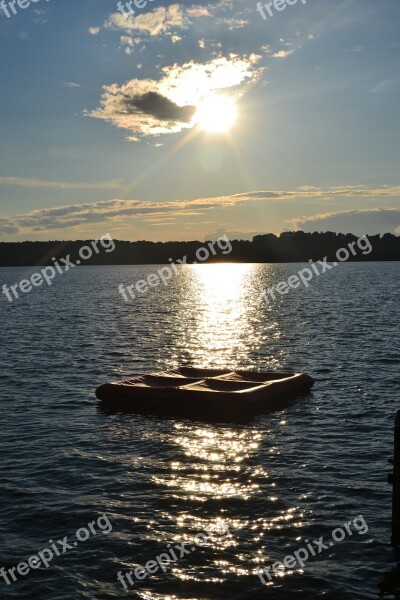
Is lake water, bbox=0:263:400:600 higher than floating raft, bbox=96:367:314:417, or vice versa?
floating raft, bbox=96:367:314:417

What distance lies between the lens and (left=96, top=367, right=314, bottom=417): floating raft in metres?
27.1

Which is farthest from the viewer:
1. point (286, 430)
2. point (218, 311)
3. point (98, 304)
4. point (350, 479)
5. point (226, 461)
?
point (98, 304)

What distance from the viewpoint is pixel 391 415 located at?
27.5m

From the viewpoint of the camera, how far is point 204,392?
2755 cm

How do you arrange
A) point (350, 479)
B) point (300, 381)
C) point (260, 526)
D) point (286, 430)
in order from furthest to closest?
point (300, 381), point (286, 430), point (350, 479), point (260, 526)

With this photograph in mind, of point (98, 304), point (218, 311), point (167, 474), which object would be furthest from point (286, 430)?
point (98, 304)

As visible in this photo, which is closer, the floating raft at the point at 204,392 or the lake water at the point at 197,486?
the lake water at the point at 197,486

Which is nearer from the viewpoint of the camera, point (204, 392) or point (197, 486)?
point (197, 486)

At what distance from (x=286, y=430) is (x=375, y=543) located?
386 inches

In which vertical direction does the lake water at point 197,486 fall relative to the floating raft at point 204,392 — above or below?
below

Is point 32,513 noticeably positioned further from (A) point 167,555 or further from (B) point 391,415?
(B) point 391,415

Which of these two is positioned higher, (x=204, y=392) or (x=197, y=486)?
(x=204, y=392)

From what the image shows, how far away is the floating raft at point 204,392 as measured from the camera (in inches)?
1065

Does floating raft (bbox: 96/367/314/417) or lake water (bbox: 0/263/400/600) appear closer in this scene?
lake water (bbox: 0/263/400/600)
